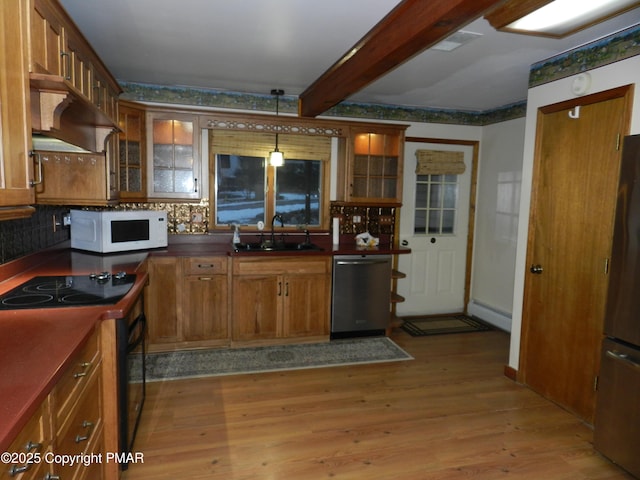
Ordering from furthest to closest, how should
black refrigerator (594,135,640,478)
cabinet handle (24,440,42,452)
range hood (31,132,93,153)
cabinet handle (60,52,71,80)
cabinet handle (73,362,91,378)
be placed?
1. range hood (31,132,93,153)
2. black refrigerator (594,135,640,478)
3. cabinet handle (60,52,71,80)
4. cabinet handle (73,362,91,378)
5. cabinet handle (24,440,42,452)

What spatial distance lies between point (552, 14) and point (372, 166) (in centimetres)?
247

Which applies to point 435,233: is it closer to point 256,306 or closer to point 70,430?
point 256,306

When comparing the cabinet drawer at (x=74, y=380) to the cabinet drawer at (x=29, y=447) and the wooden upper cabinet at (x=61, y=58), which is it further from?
the wooden upper cabinet at (x=61, y=58)

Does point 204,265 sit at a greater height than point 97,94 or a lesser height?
lesser

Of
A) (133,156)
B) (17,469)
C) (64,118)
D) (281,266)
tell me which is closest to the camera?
(17,469)

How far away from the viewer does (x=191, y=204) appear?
4160 mm

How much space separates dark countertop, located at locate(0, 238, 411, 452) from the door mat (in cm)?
290

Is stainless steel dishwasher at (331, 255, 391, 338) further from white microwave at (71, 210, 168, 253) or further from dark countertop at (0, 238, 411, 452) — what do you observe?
dark countertop at (0, 238, 411, 452)

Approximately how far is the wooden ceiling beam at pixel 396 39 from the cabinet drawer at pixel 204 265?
1.70 meters

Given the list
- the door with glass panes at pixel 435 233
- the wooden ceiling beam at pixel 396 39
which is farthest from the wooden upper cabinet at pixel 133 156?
the door with glass panes at pixel 435 233

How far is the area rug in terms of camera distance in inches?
133

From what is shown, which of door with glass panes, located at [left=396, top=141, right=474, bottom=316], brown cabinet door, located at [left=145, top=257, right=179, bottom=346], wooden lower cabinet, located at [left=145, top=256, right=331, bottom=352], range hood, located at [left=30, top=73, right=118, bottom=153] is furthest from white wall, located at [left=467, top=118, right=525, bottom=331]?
range hood, located at [left=30, top=73, right=118, bottom=153]

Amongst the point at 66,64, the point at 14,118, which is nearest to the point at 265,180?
the point at 66,64

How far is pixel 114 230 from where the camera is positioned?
11.0ft
